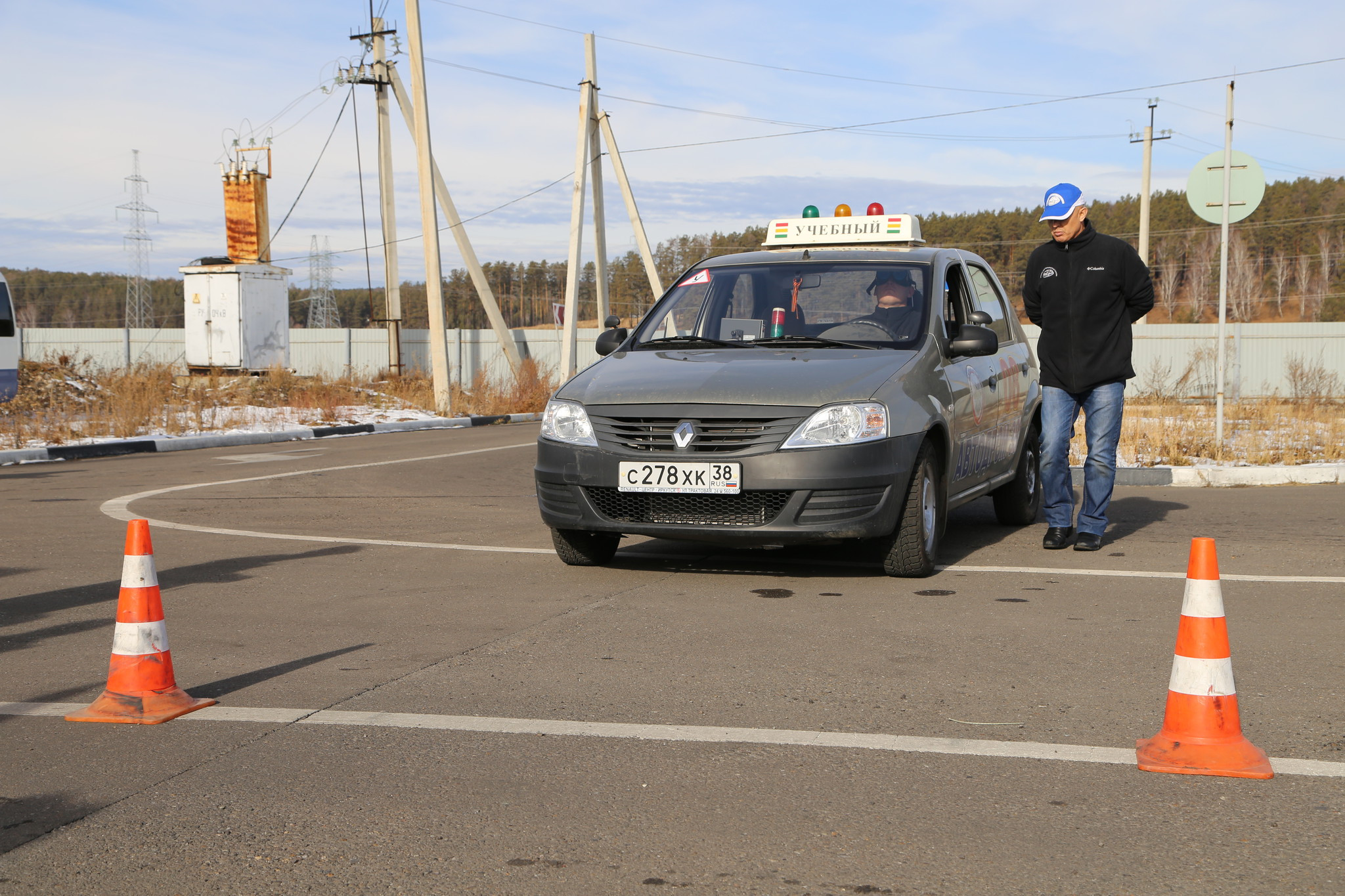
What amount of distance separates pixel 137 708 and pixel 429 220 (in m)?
23.6

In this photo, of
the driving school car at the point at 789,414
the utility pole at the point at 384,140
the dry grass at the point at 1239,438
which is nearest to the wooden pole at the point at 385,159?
the utility pole at the point at 384,140

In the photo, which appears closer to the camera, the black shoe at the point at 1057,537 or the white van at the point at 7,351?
the black shoe at the point at 1057,537

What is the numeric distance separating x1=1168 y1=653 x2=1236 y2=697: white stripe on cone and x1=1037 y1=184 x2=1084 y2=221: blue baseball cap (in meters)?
4.32

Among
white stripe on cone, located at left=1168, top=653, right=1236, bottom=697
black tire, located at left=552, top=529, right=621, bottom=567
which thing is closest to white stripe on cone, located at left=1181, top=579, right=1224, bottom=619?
white stripe on cone, located at left=1168, top=653, right=1236, bottom=697

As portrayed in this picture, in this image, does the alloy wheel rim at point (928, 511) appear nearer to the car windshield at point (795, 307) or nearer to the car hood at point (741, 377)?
the car hood at point (741, 377)

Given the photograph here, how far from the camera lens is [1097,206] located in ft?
368

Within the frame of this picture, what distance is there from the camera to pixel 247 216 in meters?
36.2

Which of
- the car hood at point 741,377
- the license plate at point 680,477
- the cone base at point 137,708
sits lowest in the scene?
the cone base at point 137,708

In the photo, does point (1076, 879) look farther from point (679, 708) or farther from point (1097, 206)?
point (1097, 206)

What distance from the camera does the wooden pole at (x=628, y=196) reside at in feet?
113

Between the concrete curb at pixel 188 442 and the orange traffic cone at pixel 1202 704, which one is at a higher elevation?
the orange traffic cone at pixel 1202 704

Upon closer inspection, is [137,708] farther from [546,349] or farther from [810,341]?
[546,349]

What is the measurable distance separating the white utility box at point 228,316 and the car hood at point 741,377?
87.8 ft

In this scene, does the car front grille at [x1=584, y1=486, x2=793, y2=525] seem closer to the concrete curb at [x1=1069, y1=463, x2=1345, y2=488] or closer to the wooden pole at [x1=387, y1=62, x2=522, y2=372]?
the concrete curb at [x1=1069, y1=463, x2=1345, y2=488]
